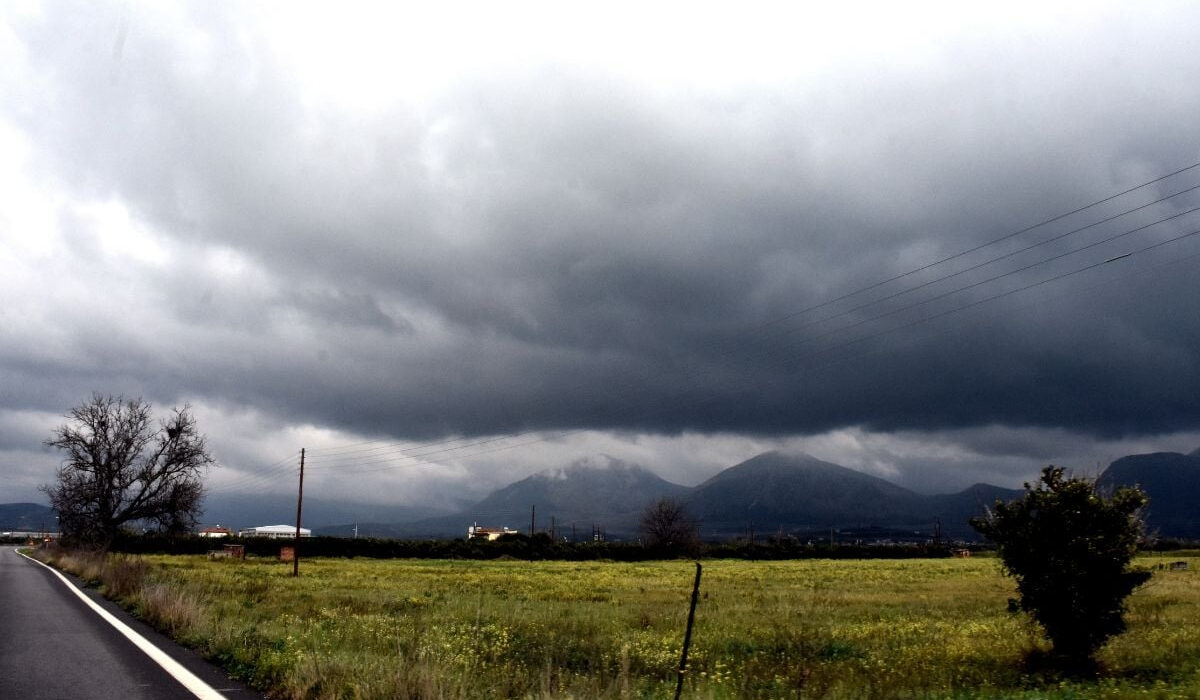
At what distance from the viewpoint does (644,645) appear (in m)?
17.3

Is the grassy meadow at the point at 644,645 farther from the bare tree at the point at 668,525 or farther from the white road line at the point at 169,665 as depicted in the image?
the bare tree at the point at 668,525

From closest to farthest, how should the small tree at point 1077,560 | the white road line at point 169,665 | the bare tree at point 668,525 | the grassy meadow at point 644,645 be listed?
the white road line at point 169,665, the grassy meadow at point 644,645, the small tree at point 1077,560, the bare tree at point 668,525

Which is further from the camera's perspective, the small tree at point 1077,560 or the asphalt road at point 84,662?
the small tree at point 1077,560

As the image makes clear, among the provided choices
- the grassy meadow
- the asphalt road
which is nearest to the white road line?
the asphalt road

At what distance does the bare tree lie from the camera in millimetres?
123537

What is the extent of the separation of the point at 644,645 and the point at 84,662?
33.9 feet

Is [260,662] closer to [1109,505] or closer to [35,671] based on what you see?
[35,671]

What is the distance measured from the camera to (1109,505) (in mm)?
15469

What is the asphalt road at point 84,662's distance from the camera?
9.84 meters

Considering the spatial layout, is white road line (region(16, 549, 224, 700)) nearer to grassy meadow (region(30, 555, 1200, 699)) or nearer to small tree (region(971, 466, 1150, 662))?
grassy meadow (region(30, 555, 1200, 699))

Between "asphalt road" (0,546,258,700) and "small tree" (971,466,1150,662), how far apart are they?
14147 mm

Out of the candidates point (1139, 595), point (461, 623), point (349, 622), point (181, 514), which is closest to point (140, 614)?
point (349, 622)

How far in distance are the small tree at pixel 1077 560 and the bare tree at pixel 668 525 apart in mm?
104208

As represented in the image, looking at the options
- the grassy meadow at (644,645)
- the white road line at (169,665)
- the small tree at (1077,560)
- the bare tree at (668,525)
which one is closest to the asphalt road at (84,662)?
the white road line at (169,665)
